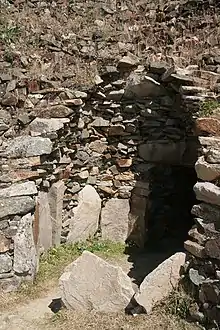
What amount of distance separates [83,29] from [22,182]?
12.3 ft

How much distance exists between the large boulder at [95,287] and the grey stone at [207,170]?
117 centimetres

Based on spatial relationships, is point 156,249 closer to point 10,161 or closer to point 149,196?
point 149,196

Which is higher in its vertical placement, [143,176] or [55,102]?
[55,102]

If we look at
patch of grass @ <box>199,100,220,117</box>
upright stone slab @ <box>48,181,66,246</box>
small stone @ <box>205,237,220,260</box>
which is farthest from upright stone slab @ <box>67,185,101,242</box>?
small stone @ <box>205,237,220,260</box>

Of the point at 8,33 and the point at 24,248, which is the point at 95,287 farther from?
the point at 8,33

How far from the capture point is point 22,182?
5.12 meters

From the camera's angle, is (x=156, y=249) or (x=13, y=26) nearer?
(x=156, y=249)

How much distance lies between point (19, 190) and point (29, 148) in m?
0.70

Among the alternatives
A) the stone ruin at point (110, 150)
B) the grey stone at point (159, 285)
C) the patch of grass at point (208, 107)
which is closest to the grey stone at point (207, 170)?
the grey stone at point (159, 285)

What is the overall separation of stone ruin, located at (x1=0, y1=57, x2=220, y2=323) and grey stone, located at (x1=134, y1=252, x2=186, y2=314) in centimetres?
162

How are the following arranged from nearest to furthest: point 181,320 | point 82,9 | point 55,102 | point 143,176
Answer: point 181,320 → point 55,102 → point 143,176 → point 82,9

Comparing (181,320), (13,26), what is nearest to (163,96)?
(13,26)

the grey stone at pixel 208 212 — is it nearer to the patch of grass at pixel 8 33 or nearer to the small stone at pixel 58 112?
the small stone at pixel 58 112

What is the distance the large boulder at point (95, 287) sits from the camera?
161 inches
